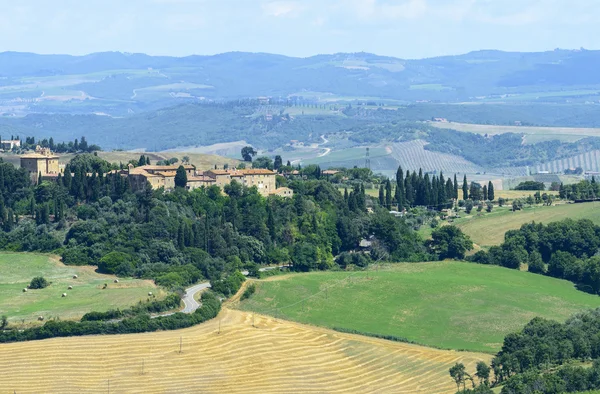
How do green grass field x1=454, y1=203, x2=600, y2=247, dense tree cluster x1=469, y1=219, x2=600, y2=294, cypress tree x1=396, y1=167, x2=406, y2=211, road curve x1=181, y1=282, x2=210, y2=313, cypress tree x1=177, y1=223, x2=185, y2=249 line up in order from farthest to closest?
cypress tree x1=396, y1=167, x2=406, y2=211, green grass field x1=454, y1=203, x2=600, y2=247, dense tree cluster x1=469, y1=219, x2=600, y2=294, cypress tree x1=177, y1=223, x2=185, y2=249, road curve x1=181, y1=282, x2=210, y2=313

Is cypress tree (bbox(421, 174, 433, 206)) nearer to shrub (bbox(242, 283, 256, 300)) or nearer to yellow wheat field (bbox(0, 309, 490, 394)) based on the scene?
shrub (bbox(242, 283, 256, 300))

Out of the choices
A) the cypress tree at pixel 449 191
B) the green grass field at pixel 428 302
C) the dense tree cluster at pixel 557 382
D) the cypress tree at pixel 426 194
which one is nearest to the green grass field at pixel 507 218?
the cypress tree at pixel 426 194

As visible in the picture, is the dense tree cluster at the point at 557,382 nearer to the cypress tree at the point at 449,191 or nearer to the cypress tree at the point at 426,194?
the cypress tree at the point at 426,194

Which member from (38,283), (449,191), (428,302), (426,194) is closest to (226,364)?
(38,283)

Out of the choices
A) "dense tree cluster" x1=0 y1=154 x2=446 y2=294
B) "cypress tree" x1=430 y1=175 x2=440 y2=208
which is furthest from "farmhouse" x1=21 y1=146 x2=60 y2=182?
"cypress tree" x1=430 y1=175 x2=440 y2=208

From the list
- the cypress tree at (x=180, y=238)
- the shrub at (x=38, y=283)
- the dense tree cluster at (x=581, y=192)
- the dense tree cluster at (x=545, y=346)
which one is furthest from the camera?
the dense tree cluster at (x=581, y=192)

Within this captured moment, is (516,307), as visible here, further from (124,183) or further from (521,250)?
(124,183)

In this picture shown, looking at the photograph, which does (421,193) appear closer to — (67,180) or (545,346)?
(67,180)
